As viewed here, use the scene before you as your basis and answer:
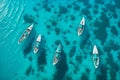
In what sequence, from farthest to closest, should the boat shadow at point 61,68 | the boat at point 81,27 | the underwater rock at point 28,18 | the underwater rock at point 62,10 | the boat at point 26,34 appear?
the underwater rock at point 62,10
the underwater rock at point 28,18
the boat at point 81,27
the boat at point 26,34
the boat shadow at point 61,68

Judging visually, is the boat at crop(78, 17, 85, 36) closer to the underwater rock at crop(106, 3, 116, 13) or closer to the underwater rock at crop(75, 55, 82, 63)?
the underwater rock at crop(75, 55, 82, 63)

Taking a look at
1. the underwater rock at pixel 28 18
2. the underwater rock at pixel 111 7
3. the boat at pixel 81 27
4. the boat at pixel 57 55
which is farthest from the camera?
the underwater rock at pixel 111 7

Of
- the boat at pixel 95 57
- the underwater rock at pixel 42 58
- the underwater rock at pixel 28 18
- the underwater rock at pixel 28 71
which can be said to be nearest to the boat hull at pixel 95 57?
the boat at pixel 95 57

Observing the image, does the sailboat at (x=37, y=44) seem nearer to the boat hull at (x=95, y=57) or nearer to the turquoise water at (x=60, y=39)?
the turquoise water at (x=60, y=39)

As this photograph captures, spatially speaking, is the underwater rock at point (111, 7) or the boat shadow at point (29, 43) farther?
the underwater rock at point (111, 7)

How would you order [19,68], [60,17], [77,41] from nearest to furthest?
[19,68] < [77,41] < [60,17]

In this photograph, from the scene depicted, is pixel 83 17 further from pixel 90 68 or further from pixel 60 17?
pixel 90 68

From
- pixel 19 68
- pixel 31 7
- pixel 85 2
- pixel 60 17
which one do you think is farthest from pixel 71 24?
pixel 19 68
